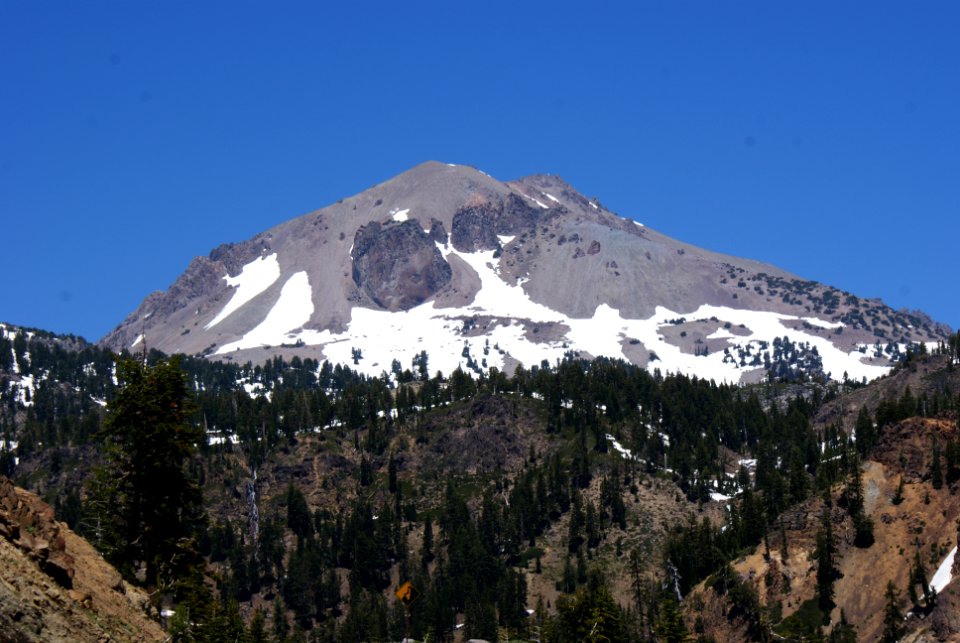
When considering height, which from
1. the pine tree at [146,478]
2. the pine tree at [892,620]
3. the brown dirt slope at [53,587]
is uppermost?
the pine tree at [146,478]

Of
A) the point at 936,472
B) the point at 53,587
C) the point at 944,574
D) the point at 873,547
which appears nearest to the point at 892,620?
A: the point at 944,574

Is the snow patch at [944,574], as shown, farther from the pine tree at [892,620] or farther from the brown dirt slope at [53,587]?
the brown dirt slope at [53,587]

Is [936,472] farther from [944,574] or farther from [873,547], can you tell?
[944,574]

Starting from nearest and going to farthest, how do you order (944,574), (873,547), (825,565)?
1. (944,574)
2. (825,565)
3. (873,547)

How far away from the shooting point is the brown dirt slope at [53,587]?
125 feet

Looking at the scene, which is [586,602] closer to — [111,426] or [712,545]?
[111,426]

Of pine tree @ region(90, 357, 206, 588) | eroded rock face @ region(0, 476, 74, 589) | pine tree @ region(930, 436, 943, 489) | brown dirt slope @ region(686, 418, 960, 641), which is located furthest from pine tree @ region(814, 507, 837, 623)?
eroded rock face @ region(0, 476, 74, 589)

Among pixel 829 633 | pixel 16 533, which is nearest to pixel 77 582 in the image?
pixel 16 533

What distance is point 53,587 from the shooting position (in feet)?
133

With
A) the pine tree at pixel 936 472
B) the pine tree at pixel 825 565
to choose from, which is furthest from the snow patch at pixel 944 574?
the pine tree at pixel 936 472

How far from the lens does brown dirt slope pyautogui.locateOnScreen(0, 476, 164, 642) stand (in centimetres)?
3822

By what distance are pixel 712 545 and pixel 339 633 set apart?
58580 mm

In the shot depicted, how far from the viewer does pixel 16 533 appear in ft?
132

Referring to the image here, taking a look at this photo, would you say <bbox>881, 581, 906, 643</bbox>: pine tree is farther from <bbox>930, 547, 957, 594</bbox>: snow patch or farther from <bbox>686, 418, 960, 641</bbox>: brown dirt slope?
<bbox>930, 547, 957, 594</bbox>: snow patch
